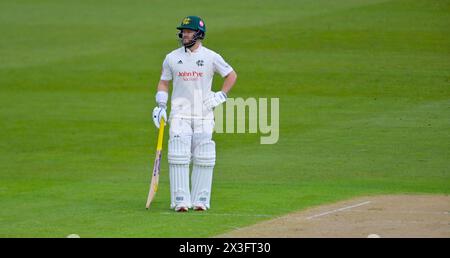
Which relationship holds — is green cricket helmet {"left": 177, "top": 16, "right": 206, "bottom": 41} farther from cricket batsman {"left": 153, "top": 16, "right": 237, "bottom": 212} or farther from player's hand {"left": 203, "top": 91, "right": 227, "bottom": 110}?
player's hand {"left": 203, "top": 91, "right": 227, "bottom": 110}

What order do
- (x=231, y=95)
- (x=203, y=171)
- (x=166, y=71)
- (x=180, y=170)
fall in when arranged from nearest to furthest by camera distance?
(x=180, y=170) → (x=203, y=171) → (x=166, y=71) → (x=231, y=95)

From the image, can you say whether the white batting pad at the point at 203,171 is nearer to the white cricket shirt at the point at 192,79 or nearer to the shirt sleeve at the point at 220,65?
the white cricket shirt at the point at 192,79

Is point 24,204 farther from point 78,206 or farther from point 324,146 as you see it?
point 324,146

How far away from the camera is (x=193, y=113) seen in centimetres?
1306

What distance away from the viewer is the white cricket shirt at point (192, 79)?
13047 mm

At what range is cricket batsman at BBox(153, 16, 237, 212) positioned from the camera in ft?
42.5

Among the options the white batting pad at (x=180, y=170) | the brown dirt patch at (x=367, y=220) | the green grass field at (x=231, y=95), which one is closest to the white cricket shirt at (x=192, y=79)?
the white batting pad at (x=180, y=170)

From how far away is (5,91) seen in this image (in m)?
23.7

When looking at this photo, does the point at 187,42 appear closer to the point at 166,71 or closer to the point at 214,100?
the point at 166,71

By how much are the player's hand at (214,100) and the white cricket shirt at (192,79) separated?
0.05m

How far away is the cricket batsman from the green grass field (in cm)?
37

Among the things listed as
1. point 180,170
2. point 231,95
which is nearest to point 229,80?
point 180,170

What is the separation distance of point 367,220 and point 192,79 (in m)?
2.51
